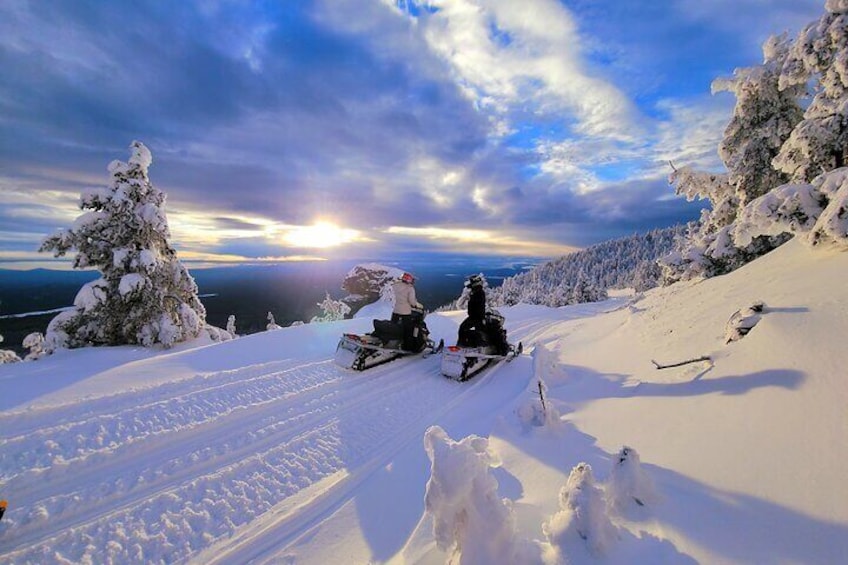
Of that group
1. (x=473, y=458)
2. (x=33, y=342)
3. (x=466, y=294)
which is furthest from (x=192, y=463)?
(x=466, y=294)

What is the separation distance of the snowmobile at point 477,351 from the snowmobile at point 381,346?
3.64 feet

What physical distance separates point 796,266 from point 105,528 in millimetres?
9609

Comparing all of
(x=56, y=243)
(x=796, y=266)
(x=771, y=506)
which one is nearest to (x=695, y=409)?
(x=771, y=506)

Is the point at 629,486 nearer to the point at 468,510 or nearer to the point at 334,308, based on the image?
the point at 468,510

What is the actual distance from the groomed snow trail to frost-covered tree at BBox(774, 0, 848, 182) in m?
7.11

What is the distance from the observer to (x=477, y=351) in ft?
28.6

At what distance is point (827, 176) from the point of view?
5.46 meters

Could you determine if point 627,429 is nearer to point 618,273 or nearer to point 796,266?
point 796,266

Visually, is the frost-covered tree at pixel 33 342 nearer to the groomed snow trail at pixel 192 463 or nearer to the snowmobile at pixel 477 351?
the groomed snow trail at pixel 192 463

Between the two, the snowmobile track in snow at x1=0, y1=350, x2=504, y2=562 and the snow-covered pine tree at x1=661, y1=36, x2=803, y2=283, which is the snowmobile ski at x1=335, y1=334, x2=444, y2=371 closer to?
the snowmobile track in snow at x1=0, y1=350, x2=504, y2=562

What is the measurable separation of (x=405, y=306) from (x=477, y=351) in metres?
2.13

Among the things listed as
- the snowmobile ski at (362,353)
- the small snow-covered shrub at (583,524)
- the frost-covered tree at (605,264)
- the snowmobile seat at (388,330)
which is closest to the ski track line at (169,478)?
the snowmobile ski at (362,353)

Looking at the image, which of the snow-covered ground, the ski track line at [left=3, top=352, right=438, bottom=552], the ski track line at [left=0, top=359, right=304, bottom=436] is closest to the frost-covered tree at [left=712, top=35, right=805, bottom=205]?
the snow-covered ground

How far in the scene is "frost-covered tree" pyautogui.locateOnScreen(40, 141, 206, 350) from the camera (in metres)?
12.5
